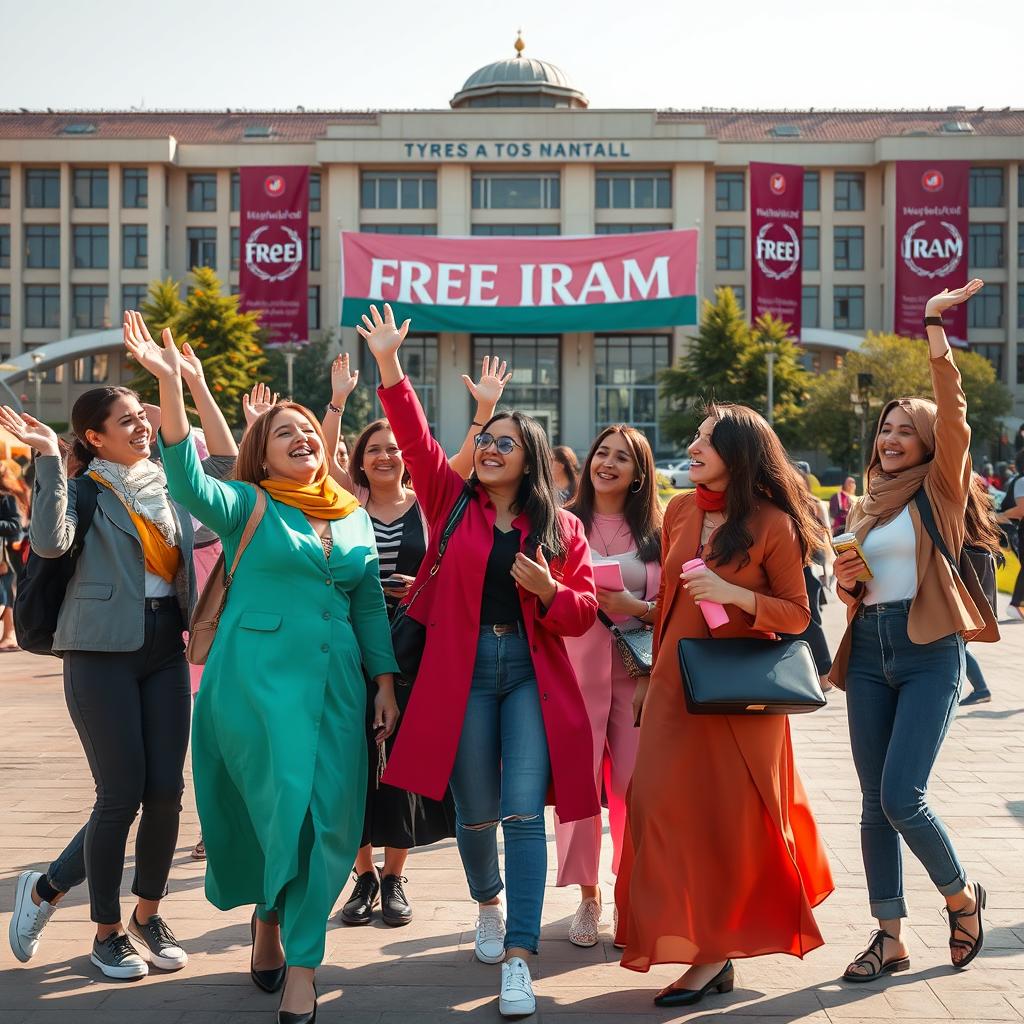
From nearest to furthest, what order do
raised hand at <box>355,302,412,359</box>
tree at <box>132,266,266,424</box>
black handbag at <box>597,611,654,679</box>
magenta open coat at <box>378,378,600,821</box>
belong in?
1. magenta open coat at <box>378,378,600,821</box>
2. raised hand at <box>355,302,412,359</box>
3. black handbag at <box>597,611,654,679</box>
4. tree at <box>132,266,266,424</box>

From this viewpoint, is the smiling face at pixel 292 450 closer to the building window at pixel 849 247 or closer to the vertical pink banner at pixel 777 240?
the vertical pink banner at pixel 777 240

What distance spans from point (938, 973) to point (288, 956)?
7.14ft

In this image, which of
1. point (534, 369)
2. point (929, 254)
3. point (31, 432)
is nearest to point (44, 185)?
point (534, 369)

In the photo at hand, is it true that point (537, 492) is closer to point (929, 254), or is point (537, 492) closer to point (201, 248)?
point (929, 254)

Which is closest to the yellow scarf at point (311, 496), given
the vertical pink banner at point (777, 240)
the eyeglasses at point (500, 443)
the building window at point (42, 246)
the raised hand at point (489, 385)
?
the eyeglasses at point (500, 443)

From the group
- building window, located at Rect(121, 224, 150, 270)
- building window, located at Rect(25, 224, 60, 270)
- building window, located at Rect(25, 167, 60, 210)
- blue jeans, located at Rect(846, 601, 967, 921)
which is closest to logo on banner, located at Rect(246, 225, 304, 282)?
building window, located at Rect(121, 224, 150, 270)

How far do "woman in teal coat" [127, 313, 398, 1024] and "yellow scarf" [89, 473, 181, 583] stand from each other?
0.37 m

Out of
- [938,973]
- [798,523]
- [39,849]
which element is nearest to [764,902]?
[938,973]

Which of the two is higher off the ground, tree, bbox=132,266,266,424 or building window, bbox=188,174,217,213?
building window, bbox=188,174,217,213

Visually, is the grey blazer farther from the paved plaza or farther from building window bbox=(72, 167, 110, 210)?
building window bbox=(72, 167, 110, 210)

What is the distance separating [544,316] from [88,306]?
23.4m

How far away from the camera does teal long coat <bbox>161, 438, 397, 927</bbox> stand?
400cm

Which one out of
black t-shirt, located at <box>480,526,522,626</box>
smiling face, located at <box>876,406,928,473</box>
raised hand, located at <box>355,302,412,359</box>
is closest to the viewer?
black t-shirt, located at <box>480,526,522,626</box>

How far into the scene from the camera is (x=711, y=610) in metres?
4.19
